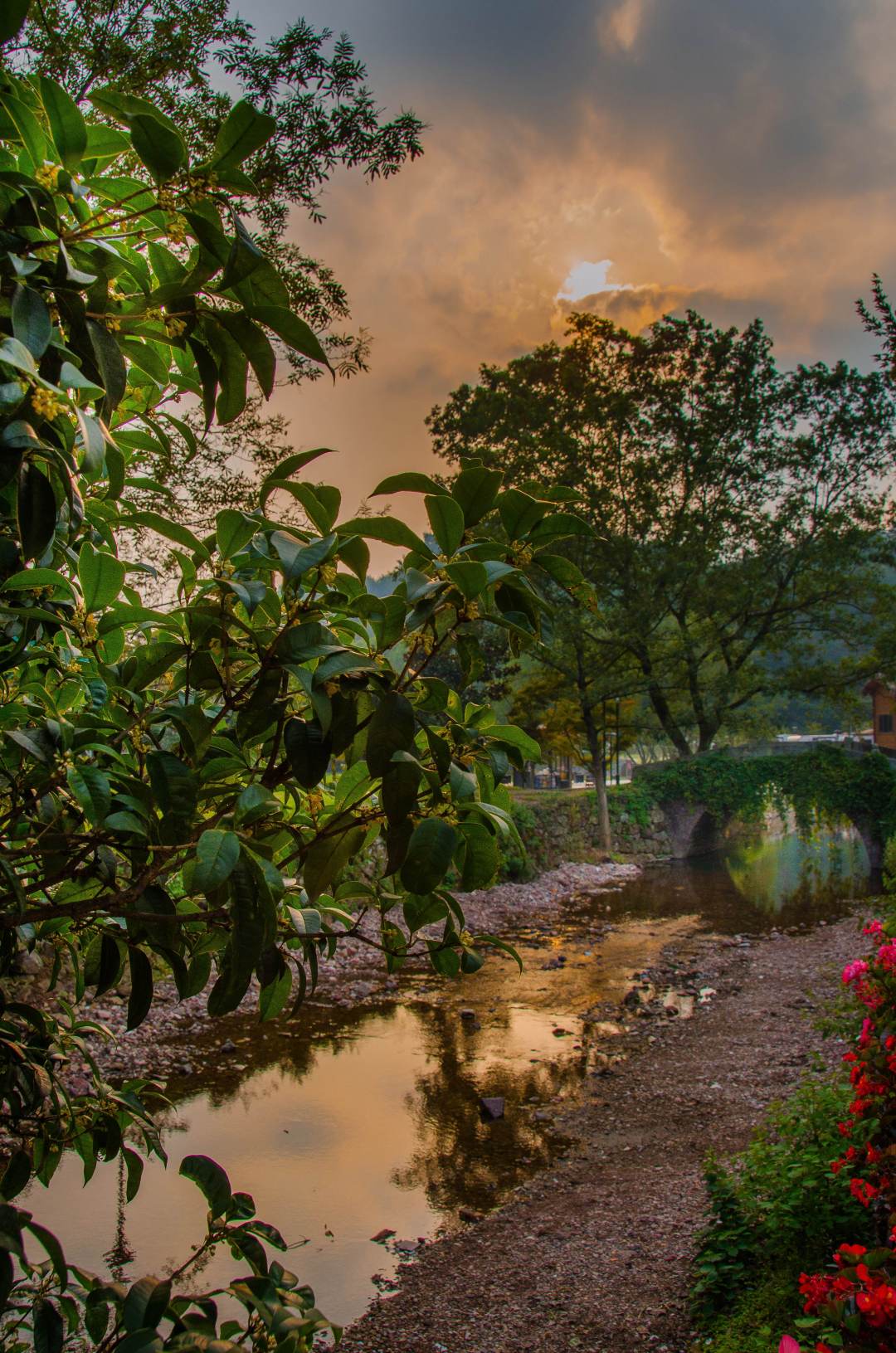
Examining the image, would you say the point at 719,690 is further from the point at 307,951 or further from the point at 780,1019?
the point at 307,951

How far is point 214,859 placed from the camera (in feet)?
2.66

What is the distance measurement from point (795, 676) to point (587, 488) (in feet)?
19.3

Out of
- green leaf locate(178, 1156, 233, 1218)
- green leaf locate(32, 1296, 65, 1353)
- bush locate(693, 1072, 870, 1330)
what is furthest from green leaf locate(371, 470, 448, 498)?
bush locate(693, 1072, 870, 1330)

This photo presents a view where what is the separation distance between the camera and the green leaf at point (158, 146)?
28.8 inches

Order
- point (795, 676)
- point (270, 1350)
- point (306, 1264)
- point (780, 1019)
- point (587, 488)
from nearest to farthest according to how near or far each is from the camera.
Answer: point (270, 1350) < point (306, 1264) < point (780, 1019) < point (587, 488) < point (795, 676)

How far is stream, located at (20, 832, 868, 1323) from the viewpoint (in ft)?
11.7

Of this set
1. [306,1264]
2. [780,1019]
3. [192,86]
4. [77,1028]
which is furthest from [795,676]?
[77,1028]

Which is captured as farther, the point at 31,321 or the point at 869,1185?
the point at 869,1185

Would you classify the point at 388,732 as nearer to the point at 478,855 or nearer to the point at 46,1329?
the point at 478,855

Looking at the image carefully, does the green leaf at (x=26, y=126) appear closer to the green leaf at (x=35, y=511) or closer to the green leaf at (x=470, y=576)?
the green leaf at (x=35, y=511)

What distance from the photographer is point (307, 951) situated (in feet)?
4.07

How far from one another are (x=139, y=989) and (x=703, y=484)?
60.3 feet

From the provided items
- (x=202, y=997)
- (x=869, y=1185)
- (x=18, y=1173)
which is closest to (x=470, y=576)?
(x=18, y=1173)

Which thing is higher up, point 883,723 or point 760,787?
point 883,723
